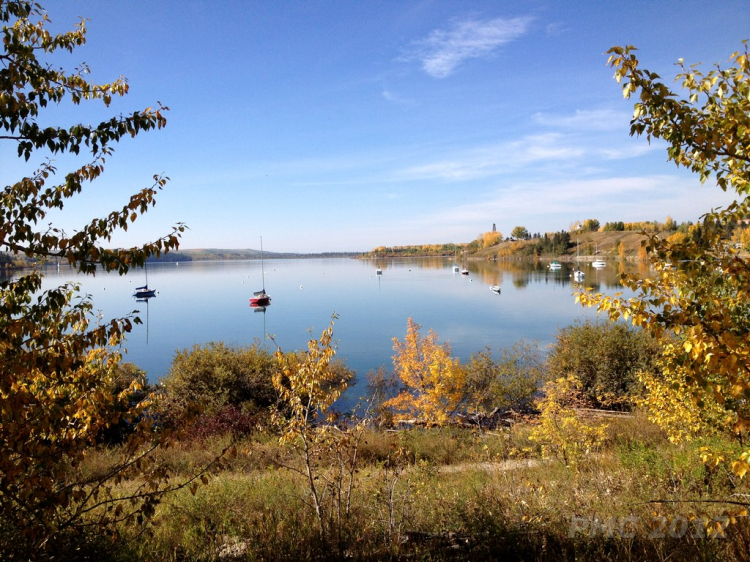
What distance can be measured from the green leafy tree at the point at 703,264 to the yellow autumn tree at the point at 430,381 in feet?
43.4

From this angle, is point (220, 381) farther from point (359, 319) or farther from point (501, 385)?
point (359, 319)

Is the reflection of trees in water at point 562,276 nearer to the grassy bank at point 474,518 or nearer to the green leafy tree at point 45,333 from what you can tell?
the grassy bank at point 474,518

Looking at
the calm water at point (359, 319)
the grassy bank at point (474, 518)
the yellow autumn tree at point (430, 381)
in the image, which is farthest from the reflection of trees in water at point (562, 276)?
the grassy bank at point (474, 518)

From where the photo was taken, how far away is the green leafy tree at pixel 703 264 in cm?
311

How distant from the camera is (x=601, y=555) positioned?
477 cm

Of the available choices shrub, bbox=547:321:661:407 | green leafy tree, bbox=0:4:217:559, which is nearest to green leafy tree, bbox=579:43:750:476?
green leafy tree, bbox=0:4:217:559

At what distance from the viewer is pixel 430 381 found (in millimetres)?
18297

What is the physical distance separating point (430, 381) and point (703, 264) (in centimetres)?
1538

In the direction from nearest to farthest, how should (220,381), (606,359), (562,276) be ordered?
(606,359) → (220,381) → (562,276)

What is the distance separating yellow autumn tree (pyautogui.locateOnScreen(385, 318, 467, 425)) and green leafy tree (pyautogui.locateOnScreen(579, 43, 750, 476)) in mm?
13241

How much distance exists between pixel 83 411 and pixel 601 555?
5.72 metres

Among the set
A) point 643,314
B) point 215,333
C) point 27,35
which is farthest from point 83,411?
point 215,333

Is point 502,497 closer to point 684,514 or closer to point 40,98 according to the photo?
point 684,514

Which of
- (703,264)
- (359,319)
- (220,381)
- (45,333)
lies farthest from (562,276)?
(45,333)
